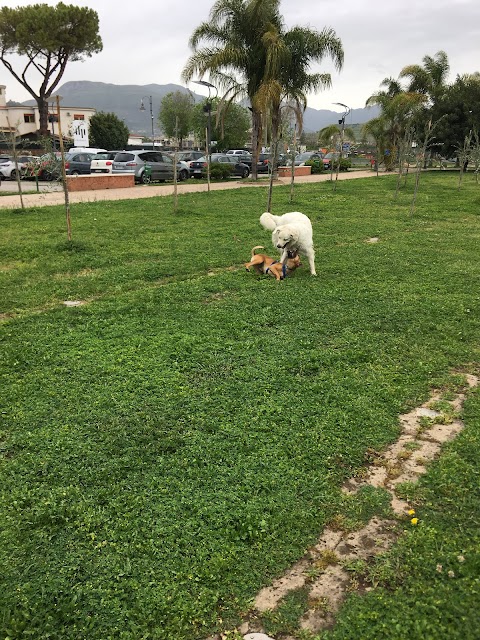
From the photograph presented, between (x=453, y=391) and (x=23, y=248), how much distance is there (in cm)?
758

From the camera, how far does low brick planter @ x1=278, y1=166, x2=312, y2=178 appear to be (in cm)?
2855

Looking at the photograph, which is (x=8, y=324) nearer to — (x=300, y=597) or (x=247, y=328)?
(x=247, y=328)

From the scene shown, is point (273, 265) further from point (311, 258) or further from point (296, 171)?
point (296, 171)

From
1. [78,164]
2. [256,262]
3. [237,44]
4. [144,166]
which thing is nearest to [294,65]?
[237,44]

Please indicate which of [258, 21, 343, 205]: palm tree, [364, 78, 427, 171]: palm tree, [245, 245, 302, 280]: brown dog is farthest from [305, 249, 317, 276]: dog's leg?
[364, 78, 427, 171]: palm tree

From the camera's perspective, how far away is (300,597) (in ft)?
7.21

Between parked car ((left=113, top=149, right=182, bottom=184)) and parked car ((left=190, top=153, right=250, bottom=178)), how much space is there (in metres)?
2.23

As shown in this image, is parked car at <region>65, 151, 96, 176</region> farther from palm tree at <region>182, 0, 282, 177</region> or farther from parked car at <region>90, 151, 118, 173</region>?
palm tree at <region>182, 0, 282, 177</region>

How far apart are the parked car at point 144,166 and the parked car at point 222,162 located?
223 cm

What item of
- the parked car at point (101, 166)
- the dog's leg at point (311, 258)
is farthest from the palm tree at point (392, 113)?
the dog's leg at point (311, 258)

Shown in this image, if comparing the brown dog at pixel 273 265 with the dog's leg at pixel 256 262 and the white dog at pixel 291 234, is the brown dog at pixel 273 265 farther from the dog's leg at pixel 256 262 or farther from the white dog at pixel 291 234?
the white dog at pixel 291 234

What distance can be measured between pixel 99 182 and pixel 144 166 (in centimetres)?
338

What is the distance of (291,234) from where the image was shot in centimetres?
648

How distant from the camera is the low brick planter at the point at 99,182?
64.9ft
